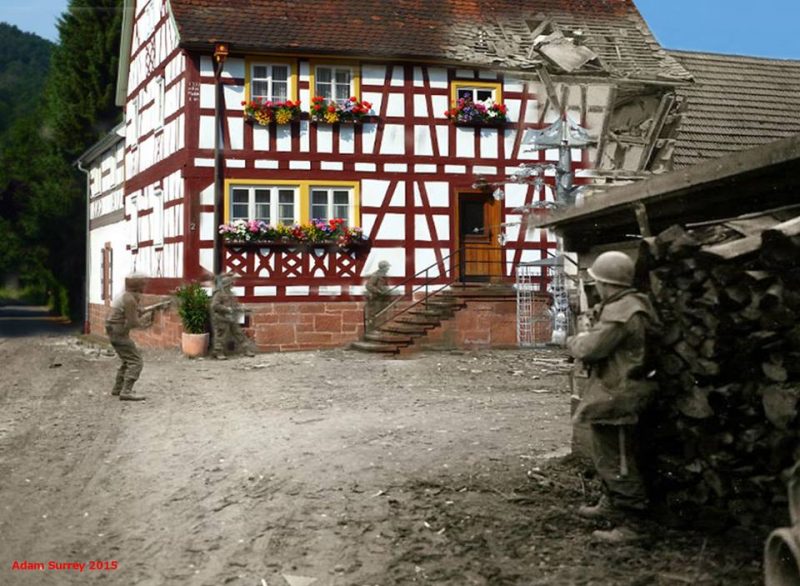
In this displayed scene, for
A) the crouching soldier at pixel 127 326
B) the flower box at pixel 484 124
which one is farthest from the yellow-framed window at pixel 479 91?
the crouching soldier at pixel 127 326

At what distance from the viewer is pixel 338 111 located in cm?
2048

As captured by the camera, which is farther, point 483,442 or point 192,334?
point 192,334

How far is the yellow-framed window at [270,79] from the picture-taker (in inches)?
796

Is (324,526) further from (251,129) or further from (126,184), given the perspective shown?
(126,184)

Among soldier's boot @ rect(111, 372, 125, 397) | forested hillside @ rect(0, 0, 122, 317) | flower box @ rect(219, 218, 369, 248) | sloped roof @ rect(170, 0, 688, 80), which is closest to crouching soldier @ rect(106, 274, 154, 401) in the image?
soldier's boot @ rect(111, 372, 125, 397)

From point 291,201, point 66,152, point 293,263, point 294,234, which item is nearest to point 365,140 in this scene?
point 291,201

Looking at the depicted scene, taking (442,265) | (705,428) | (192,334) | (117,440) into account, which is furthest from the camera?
(442,265)

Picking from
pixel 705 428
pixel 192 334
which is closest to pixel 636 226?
pixel 705 428

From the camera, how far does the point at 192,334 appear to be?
19.1 metres

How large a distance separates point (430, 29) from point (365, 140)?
10.3ft

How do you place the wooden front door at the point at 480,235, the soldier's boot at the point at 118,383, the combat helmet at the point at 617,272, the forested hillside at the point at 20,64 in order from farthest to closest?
the forested hillside at the point at 20,64 → the wooden front door at the point at 480,235 → the soldier's boot at the point at 118,383 → the combat helmet at the point at 617,272

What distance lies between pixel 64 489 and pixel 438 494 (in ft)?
9.67

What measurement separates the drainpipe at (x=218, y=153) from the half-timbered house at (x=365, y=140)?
4cm

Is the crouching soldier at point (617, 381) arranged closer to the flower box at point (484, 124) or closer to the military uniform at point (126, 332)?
the military uniform at point (126, 332)
